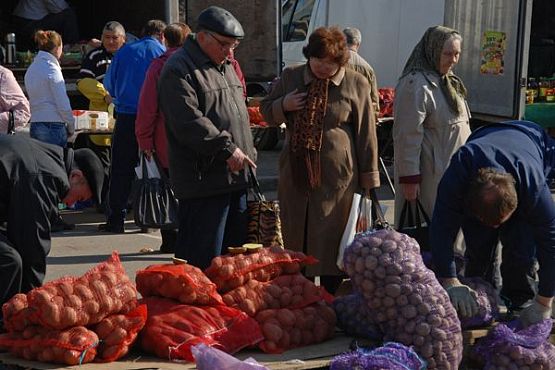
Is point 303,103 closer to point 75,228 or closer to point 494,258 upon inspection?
point 494,258

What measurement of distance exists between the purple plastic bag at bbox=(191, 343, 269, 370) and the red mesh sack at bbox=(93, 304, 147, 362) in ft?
1.21

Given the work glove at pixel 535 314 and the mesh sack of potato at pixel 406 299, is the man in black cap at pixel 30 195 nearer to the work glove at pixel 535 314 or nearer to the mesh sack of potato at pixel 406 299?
the mesh sack of potato at pixel 406 299

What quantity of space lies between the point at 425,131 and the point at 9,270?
2.61m

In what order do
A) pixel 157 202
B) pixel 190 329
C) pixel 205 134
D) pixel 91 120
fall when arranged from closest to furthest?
pixel 190 329
pixel 205 134
pixel 157 202
pixel 91 120

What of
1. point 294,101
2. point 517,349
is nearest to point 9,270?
point 294,101

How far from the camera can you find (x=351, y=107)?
6.04m

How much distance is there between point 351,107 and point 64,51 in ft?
23.9

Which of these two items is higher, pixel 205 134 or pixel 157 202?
pixel 205 134

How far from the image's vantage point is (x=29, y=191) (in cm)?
494

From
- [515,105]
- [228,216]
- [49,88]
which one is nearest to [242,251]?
[228,216]

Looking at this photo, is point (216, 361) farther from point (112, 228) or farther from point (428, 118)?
point (112, 228)

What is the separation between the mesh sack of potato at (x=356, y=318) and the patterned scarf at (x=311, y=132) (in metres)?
0.95

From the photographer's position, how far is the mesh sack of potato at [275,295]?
497cm

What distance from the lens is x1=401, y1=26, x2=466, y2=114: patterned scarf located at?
6348 millimetres
